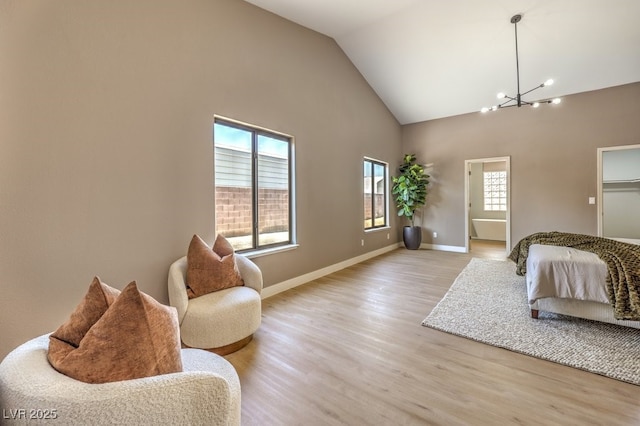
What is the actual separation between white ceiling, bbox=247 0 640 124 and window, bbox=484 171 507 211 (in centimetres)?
295

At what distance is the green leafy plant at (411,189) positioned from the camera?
6.50 metres

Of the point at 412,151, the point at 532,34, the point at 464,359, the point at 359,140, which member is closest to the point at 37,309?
the point at 464,359

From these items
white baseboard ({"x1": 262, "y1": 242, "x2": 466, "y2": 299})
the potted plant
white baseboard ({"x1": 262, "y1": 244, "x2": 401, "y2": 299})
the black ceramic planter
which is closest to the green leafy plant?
the potted plant

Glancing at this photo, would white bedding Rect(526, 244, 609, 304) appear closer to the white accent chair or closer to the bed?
the bed

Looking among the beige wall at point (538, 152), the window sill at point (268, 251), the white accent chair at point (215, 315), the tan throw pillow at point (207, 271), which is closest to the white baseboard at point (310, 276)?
the window sill at point (268, 251)

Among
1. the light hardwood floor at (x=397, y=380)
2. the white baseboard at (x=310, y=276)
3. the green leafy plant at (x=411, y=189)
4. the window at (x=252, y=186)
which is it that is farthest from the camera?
the green leafy plant at (x=411, y=189)

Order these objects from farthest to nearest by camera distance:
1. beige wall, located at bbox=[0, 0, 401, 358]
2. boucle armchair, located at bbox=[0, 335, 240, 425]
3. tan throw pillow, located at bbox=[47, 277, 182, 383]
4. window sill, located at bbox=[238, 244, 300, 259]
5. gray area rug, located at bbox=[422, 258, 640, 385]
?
window sill, located at bbox=[238, 244, 300, 259]
gray area rug, located at bbox=[422, 258, 640, 385]
beige wall, located at bbox=[0, 0, 401, 358]
tan throw pillow, located at bbox=[47, 277, 182, 383]
boucle armchair, located at bbox=[0, 335, 240, 425]

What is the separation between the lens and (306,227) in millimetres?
4098

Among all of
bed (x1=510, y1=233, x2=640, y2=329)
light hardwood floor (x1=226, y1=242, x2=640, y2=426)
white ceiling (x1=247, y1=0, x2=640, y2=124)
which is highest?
white ceiling (x1=247, y1=0, x2=640, y2=124)

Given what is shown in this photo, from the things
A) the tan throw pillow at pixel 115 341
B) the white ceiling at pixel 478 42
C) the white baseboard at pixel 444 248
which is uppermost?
the white ceiling at pixel 478 42

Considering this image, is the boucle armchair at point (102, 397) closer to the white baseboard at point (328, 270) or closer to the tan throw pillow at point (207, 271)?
the tan throw pillow at point (207, 271)

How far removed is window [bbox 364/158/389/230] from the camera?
19.2 feet

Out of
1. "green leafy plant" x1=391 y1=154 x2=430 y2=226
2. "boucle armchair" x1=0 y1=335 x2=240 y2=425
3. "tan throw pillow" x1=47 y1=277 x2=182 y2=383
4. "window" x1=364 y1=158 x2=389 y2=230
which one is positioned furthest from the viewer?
"green leafy plant" x1=391 y1=154 x2=430 y2=226

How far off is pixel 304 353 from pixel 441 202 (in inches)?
224
